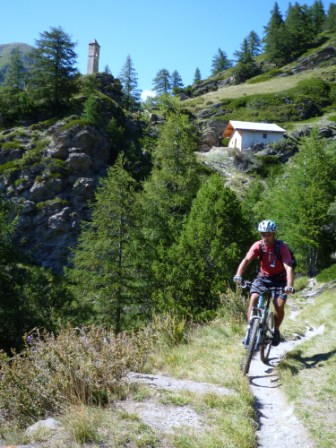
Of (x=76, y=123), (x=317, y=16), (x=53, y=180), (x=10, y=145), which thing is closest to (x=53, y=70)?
(x=76, y=123)

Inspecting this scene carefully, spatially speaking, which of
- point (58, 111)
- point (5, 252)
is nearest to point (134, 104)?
point (58, 111)

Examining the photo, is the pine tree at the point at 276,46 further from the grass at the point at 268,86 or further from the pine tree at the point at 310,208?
the pine tree at the point at 310,208

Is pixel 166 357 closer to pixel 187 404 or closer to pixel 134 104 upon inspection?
pixel 187 404

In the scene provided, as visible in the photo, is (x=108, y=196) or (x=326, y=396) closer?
(x=326, y=396)

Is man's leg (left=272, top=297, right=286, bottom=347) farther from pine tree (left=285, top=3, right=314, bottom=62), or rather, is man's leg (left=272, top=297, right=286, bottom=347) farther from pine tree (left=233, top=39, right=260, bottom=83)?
pine tree (left=285, top=3, right=314, bottom=62)

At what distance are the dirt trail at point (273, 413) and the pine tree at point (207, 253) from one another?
801 cm

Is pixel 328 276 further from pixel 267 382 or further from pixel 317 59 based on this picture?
pixel 317 59

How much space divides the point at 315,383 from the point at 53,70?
159ft

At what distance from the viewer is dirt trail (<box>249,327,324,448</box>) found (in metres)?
4.15

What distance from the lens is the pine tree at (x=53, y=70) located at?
4559 centimetres

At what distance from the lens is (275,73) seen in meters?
97.4

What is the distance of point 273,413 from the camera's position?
4879mm

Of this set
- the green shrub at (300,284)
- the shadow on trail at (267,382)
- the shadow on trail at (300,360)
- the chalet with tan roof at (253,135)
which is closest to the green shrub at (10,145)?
the chalet with tan roof at (253,135)

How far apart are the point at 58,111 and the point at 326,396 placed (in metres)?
47.1
